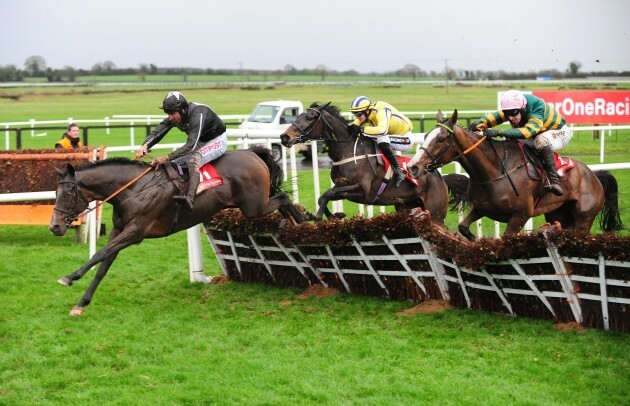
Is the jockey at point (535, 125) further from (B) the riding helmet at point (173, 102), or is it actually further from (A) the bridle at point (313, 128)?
(B) the riding helmet at point (173, 102)

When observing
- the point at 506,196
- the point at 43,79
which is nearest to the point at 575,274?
the point at 506,196

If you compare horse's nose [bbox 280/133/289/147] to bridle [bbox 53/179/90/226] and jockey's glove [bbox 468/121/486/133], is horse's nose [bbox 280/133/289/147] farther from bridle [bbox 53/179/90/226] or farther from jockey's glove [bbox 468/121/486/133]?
bridle [bbox 53/179/90/226]

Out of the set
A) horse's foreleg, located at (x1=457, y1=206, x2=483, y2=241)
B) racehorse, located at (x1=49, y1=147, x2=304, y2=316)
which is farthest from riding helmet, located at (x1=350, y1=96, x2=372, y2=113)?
horse's foreleg, located at (x1=457, y1=206, x2=483, y2=241)

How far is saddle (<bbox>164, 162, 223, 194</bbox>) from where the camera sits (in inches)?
330

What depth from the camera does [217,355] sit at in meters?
6.71

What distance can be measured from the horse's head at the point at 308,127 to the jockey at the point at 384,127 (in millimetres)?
331

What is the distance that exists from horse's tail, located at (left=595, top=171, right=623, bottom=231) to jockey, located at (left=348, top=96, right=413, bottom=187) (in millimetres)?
2050

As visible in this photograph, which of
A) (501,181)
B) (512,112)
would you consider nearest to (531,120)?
(512,112)

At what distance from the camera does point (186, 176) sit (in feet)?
27.7

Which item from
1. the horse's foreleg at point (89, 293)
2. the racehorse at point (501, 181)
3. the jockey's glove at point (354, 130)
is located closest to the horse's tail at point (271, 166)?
the jockey's glove at point (354, 130)

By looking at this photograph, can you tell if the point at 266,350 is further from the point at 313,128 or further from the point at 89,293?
the point at 313,128

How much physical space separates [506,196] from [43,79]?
72.4 meters

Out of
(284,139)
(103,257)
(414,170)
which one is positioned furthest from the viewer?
(284,139)

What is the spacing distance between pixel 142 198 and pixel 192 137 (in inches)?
27.8
